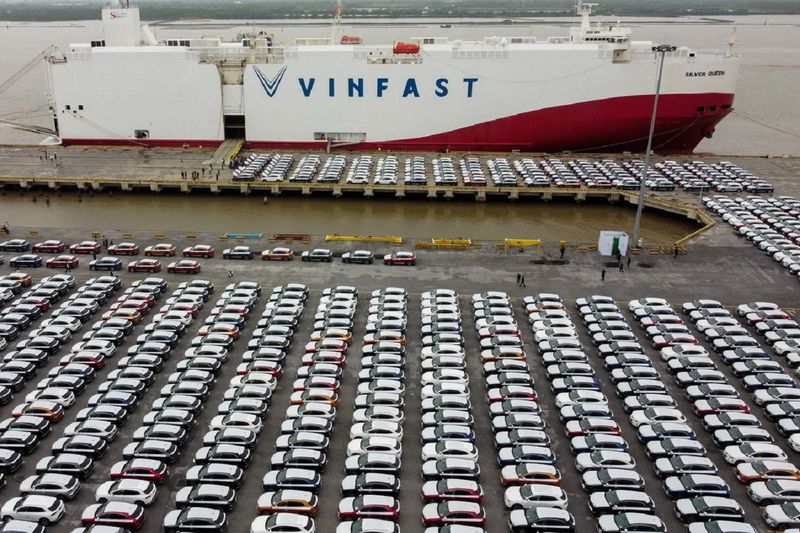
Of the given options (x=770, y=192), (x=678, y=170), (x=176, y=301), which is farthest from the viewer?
(x=678, y=170)

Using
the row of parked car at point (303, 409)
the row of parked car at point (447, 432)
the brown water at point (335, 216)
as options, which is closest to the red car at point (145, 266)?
the row of parked car at point (303, 409)

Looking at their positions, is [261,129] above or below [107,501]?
above

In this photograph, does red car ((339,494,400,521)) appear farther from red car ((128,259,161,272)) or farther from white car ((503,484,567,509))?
red car ((128,259,161,272))

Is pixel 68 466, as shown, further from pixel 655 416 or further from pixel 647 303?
pixel 647 303

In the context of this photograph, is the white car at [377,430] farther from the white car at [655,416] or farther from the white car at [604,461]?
the white car at [655,416]

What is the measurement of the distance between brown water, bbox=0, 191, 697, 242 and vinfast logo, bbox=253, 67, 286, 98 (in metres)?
13.4

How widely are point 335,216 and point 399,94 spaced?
16352mm

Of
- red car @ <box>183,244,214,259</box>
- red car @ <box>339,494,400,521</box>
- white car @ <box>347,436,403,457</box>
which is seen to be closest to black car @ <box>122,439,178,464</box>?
white car @ <box>347,436,403,457</box>

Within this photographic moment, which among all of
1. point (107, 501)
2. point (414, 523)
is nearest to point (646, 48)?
point (414, 523)

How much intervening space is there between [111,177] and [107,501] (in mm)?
38427

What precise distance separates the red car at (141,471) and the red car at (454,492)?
811cm

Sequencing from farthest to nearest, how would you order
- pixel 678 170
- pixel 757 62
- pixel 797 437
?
1. pixel 757 62
2. pixel 678 170
3. pixel 797 437

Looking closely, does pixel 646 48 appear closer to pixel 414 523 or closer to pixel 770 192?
pixel 770 192

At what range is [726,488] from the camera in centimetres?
1933
